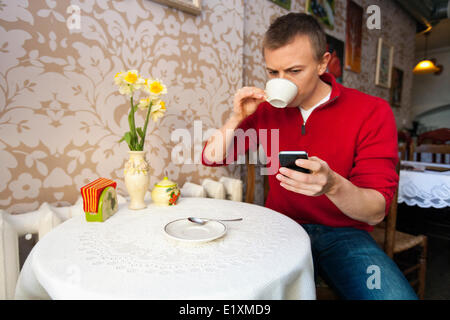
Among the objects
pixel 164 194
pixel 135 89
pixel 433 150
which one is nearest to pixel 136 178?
pixel 164 194

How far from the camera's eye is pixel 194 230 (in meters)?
0.69

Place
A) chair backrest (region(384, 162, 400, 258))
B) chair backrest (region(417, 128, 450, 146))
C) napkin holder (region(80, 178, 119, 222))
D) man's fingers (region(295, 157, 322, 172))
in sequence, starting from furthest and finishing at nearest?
1. chair backrest (region(417, 128, 450, 146))
2. chair backrest (region(384, 162, 400, 258))
3. napkin holder (region(80, 178, 119, 222))
4. man's fingers (region(295, 157, 322, 172))

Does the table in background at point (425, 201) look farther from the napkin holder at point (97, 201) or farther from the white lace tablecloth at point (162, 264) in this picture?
the napkin holder at point (97, 201)

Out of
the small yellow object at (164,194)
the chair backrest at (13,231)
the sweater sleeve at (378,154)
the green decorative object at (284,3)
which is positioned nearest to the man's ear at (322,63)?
the sweater sleeve at (378,154)

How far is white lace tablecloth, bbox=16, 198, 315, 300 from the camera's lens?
432mm

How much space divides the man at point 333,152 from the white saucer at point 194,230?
299mm

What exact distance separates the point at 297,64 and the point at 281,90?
247 millimetres

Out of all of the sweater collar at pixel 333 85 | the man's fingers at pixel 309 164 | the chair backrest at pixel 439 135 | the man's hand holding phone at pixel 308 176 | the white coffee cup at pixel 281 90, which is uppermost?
the sweater collar at pixel 333 85

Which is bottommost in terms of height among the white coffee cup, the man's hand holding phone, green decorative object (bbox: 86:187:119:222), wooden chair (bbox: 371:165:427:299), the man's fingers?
wooden chair (bbox: 371:165:427:299)

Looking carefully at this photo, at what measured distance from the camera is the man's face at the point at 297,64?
98 centimetres

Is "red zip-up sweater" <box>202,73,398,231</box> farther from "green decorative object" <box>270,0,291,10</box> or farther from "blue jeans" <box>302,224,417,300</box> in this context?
"green decorative object" <box>270,0,291,10</box>

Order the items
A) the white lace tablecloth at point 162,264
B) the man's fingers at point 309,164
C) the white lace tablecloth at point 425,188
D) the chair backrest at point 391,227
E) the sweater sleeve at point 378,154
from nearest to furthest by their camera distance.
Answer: the white lace tablecloth at point 162,264, the man's fingers at point 309,164, the sweater sleeve at point 378,154, the chair backrest at point 391,227, the white lace tablecloth at point 425,188

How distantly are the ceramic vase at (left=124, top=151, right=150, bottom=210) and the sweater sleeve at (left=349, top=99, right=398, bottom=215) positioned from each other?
738mm

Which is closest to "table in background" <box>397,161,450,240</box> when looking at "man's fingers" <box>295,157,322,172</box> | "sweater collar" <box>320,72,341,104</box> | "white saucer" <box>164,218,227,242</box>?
"sweater collar" <box>320,72,341,104</box>
